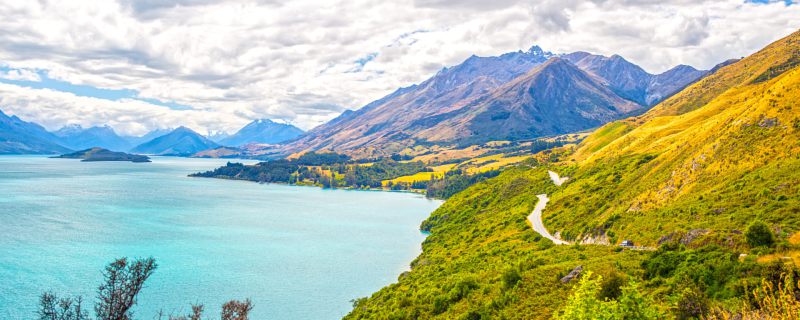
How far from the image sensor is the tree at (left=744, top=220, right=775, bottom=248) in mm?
39125

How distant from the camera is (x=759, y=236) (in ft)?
129

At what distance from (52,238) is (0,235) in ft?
52.5

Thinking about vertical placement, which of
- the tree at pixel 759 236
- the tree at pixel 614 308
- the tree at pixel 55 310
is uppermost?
the tree at pixel 759 236

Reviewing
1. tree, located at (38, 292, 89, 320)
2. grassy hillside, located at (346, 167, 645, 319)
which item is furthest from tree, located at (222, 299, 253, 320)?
grassy hillside, located at (346, 167, 645, 319)

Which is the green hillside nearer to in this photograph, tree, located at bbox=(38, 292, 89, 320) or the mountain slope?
the mountain slope

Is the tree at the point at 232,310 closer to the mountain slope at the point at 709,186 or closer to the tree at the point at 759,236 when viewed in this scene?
the tree at the point at 759,236

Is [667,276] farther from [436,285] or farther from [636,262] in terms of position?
[436,285]

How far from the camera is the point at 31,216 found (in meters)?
164

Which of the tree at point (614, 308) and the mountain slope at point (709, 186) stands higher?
the mountain slope at point (709, 186)

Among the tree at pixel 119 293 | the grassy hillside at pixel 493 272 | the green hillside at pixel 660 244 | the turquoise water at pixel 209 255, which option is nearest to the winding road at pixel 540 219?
the green hillside at pixel 660 244

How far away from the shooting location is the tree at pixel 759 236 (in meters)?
39.1

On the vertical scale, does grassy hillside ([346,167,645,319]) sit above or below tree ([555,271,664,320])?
below

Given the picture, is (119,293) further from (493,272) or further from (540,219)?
(540,219)

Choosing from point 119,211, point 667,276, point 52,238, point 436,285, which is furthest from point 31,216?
point 667,276
